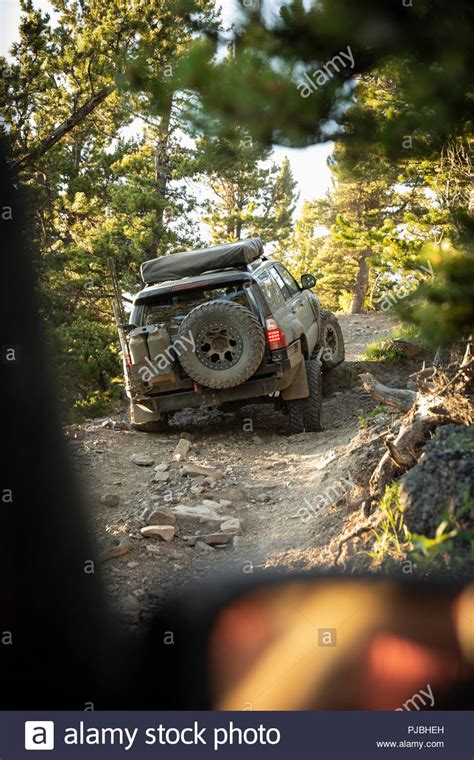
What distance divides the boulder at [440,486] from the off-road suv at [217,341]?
330 centimetres

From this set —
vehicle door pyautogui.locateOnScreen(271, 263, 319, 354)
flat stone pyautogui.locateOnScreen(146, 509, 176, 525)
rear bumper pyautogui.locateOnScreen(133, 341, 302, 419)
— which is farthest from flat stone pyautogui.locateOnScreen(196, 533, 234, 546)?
vehicle door pyautogui.locateOnScreen(271, 263, 319, 354)

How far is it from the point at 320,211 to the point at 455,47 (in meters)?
10.6

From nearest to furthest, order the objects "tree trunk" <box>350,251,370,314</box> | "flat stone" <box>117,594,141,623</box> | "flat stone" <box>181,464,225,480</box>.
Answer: "flat stone" <box>117,594,141,623</box>, "flat stone" <box>181,464,225,480</box>, "tree trunk" <box>350,251,370,314</box>

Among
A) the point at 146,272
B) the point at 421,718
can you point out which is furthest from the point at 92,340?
the point at 421,718

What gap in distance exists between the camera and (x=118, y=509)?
6828mm

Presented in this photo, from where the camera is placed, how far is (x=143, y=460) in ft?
27.1

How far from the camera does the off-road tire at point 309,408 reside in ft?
29.1

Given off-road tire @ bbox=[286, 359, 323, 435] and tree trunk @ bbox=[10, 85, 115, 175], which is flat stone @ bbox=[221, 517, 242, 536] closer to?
off-road tire @ bbox=[286, 359, 323, 435]

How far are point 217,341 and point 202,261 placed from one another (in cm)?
163

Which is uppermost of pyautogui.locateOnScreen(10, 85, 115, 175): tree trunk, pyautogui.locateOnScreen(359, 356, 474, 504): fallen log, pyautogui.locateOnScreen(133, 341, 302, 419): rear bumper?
pyautogui.locateOnScreen(10, 85, 115, 175): tree trunk

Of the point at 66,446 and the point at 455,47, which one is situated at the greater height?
the point at 455,47

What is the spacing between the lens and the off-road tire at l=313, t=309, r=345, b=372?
1081cm

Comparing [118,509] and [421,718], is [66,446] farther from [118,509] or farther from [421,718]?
[421,718]

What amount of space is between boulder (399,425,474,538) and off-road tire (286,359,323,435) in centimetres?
373
